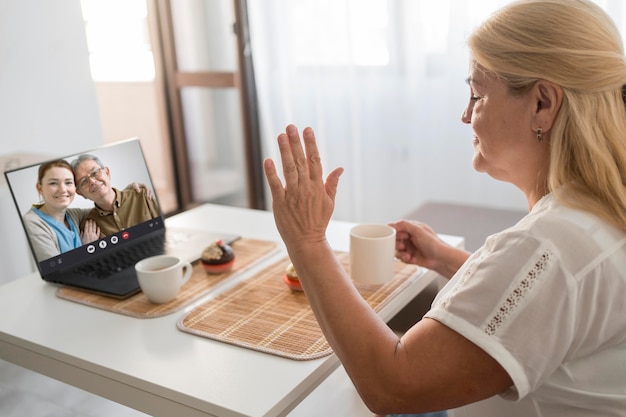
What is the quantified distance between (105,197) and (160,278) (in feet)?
0.74

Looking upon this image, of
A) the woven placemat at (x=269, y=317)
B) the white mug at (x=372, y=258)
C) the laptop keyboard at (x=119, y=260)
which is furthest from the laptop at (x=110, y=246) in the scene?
the white mug at (x=372, y=258)

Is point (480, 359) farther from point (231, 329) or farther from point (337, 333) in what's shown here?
point (231, 329)

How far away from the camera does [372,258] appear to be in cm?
121

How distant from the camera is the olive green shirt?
126 centimetres

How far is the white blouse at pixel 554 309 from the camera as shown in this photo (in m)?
0.80

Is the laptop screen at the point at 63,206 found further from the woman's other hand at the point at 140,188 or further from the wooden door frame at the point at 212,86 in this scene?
the wooden door frame at the point at 212,86

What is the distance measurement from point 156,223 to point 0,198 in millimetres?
1350

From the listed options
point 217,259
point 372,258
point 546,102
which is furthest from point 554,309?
point 217,259

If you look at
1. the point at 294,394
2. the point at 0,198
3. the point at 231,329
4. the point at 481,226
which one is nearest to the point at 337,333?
the point at 294,394

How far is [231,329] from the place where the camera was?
107 cm

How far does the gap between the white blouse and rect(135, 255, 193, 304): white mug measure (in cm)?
53

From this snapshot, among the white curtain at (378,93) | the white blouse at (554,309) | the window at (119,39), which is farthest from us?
the window at (119,39)

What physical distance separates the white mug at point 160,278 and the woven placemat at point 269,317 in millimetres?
66

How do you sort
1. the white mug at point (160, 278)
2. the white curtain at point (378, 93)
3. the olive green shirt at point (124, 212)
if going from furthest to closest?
the white curtain at point (378, 93)
the olive green shirt at point (124, 212)
the white mug at point (160, 278)
